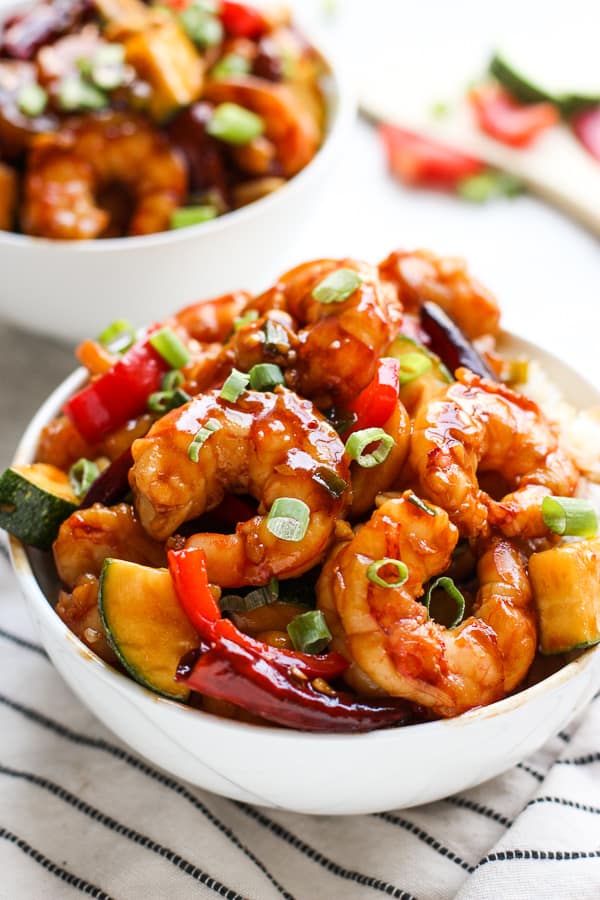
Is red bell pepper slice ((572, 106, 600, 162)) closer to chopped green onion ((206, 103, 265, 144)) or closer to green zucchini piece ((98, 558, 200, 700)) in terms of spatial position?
chopped green onion ((206, 103, 265, 144))

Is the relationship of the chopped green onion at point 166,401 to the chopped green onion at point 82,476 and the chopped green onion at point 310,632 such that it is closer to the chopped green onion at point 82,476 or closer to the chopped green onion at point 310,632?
the chopped green onion at point 82,476

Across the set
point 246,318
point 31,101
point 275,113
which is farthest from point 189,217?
point 246,318

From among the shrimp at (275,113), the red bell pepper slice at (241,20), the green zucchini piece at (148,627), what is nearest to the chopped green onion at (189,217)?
the shrimp at (275,113)

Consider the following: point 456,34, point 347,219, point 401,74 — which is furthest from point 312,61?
point 456,34

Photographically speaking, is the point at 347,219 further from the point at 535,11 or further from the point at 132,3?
the point at 535,11

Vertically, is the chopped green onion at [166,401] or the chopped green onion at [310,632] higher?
the chopped green onion at [310,632]

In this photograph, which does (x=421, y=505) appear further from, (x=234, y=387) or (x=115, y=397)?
(x=115, y=397)
